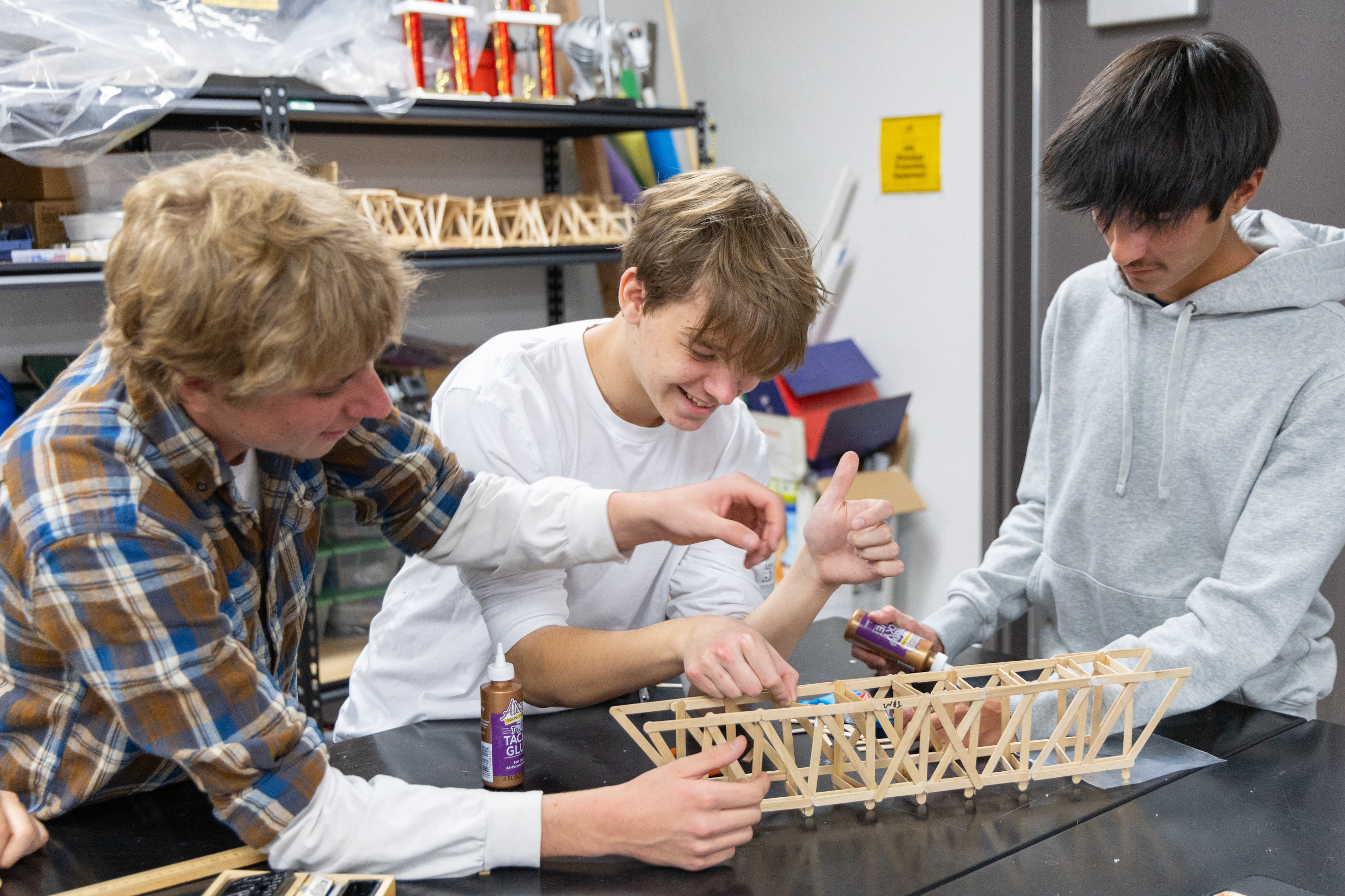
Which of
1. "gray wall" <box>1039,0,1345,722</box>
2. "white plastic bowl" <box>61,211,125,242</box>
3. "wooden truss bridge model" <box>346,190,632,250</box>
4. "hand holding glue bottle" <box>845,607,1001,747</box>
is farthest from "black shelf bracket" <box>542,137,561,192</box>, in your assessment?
"hand holding glue bottle" <box>845,607,1001,747</box>

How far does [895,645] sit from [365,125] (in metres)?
2.39

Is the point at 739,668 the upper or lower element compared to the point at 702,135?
lower

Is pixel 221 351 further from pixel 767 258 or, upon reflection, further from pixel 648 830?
pixel 767 258

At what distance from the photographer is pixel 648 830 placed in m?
1.02

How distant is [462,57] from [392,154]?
503mm

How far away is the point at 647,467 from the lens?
1543mm

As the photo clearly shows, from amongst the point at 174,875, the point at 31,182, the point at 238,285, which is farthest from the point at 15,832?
the point at 31,182

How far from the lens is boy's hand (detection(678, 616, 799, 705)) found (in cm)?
117

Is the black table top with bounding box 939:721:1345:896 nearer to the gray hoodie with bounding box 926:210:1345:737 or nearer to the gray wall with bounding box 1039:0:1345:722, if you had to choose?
the gray hoodie with bounding box 926:210:1345:737

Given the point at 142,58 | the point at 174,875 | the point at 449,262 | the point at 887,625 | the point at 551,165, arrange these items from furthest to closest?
the point at 551,165 < the point at 449,262 < the point at 142,58 < the point at 887,625 < the point at 174,875

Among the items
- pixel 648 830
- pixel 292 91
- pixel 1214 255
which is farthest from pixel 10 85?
pixel 1214 255

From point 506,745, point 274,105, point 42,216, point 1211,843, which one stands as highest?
point 274,105

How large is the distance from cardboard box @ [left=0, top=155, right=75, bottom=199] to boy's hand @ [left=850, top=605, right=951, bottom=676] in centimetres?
198

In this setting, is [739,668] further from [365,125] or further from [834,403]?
[365,125]
